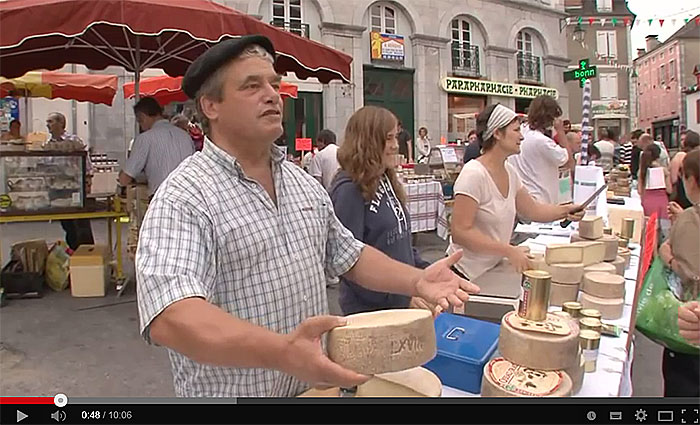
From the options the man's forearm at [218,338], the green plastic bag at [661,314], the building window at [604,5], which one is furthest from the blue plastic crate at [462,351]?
the building window at [604,5]

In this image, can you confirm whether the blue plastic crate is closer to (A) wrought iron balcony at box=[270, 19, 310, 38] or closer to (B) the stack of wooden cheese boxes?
(B) the stack of wooden cheese boxes

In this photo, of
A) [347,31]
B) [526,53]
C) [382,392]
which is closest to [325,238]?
[382,392]

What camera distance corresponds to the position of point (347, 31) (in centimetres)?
1387

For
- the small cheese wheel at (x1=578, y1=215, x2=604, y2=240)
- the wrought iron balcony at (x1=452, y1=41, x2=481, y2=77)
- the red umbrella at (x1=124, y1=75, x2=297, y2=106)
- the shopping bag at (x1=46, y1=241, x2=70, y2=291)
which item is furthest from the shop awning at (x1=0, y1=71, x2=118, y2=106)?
the wrought iron balcony at (x1=452, y1=41, x2=481, y2=77)

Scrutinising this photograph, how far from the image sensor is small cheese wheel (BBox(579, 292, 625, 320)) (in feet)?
5.64

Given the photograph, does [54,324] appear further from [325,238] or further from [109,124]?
[109,124]

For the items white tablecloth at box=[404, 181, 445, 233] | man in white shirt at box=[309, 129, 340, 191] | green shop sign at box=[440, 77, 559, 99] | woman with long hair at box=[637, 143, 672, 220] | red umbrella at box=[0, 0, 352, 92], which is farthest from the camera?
green shop sign at box=[440, 77, 559, 99]

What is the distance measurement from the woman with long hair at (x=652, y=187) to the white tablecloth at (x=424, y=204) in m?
2.10

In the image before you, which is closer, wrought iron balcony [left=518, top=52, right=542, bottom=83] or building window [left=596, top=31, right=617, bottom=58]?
wrought iron balcony [left=518, top=52, right=542, bottom=83]

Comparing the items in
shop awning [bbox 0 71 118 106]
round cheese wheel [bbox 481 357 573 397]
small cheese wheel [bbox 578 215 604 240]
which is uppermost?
shop awning [bbox 0 71 118 106]

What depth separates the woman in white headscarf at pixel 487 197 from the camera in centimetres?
227

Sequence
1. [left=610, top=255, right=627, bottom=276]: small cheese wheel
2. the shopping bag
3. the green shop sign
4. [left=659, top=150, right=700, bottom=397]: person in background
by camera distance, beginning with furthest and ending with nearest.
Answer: the green shop sign
the shopping bag
[left=610, top=255, right=627, bottom=276]: small cheese wheel
[left=659, top=150, right=700, bottom=397]: person in background

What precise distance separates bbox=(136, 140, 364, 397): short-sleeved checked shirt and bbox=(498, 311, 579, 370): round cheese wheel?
1.41 feet

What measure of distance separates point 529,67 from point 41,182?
1610 cm
